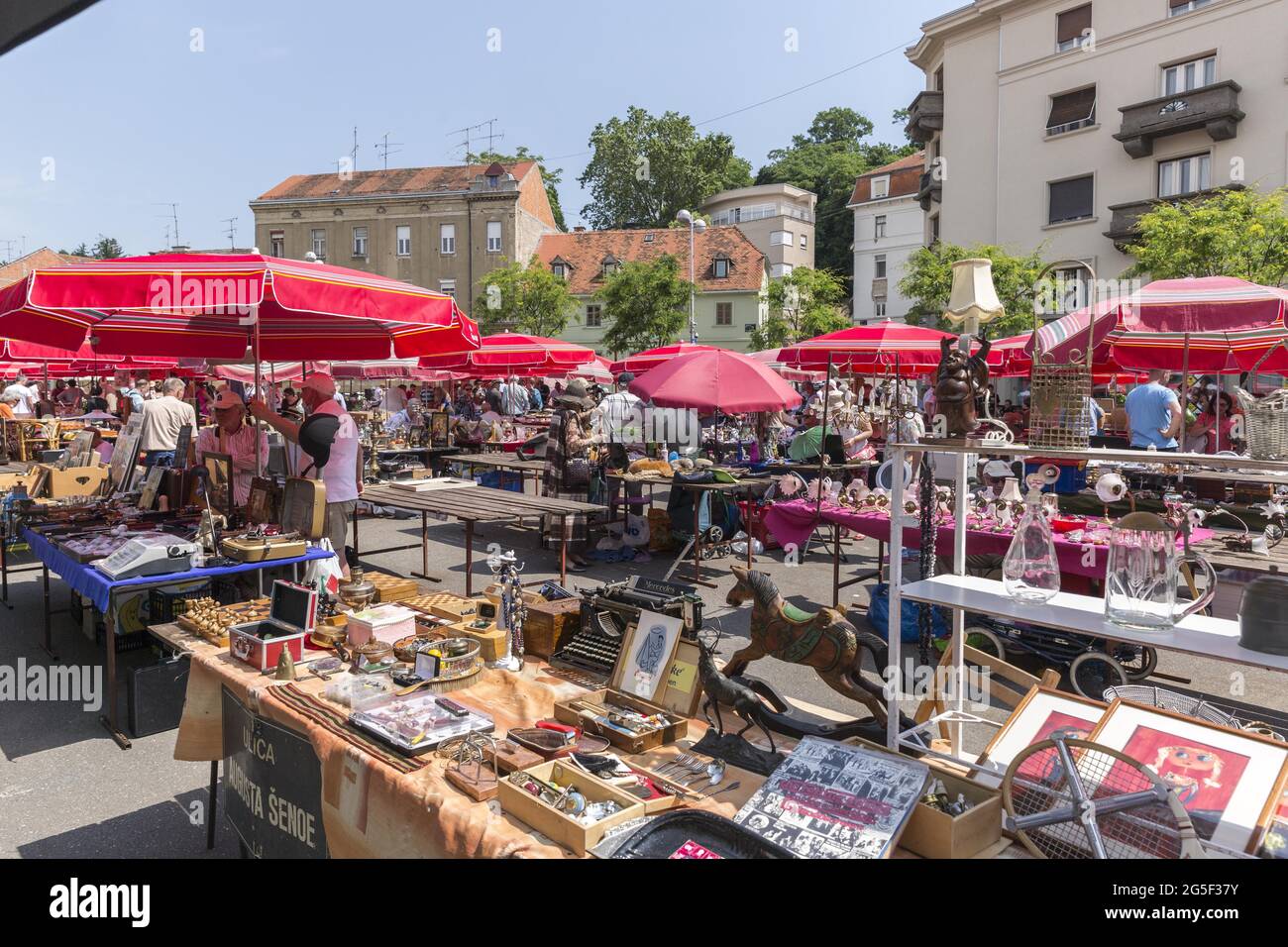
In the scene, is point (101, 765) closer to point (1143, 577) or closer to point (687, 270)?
point (1143, 577)

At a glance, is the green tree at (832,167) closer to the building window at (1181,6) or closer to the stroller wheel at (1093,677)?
the building window at (1181,6)

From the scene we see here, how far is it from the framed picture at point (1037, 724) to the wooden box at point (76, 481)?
7931 millimetres

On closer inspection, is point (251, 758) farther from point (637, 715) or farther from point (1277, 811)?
point (1277, 811)

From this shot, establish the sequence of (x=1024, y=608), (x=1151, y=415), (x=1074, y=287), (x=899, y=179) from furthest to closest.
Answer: (x=899, y=179)
(x=1074, y=287)
(x=1151, y=415)
(x=1024, y=608)

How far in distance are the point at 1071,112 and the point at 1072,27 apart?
2757 mm

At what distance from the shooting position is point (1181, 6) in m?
24.4

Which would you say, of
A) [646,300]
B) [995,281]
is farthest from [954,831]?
[646,300]

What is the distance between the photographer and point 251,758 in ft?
9.67

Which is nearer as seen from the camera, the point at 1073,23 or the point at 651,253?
the point at 1073,23

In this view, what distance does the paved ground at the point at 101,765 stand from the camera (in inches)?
140

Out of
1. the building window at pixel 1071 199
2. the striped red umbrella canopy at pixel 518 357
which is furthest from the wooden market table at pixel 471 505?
the building window at pixel 1071 199

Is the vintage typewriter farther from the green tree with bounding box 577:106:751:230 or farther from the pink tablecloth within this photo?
the green tree with bounding box 577:106:751:230

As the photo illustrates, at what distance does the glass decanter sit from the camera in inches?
96.6
